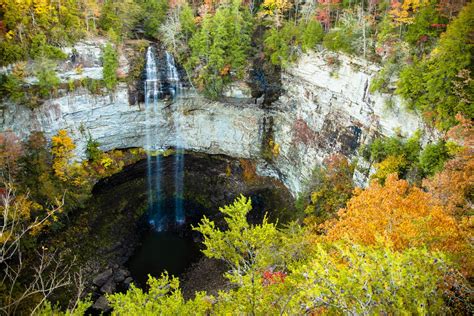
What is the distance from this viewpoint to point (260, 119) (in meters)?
29.3

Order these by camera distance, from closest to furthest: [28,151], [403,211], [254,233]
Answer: [254,233], [403,211], [28,151]

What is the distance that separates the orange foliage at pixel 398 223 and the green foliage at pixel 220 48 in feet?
53.8

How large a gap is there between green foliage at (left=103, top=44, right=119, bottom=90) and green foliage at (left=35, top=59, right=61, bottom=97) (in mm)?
3411

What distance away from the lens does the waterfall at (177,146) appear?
90.7 feet

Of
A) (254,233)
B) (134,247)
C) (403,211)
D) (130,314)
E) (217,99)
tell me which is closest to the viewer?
(130,314)

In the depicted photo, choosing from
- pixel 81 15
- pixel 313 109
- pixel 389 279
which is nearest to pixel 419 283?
pixel 389 279

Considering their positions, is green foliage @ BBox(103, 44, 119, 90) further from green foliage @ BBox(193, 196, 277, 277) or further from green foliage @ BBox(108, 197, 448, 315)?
green foliage @ BBox(108, 197, 448, 315)

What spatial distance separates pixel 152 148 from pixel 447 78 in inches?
922

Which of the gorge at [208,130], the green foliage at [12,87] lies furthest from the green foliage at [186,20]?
the green foliage at [12,87]

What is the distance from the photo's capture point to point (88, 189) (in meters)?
26.9

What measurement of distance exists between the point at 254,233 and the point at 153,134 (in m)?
21.6

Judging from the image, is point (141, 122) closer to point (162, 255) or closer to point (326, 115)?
→ point (162, 255)

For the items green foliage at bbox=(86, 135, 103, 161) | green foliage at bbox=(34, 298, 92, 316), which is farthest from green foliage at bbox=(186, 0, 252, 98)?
green foliage at bbox=(34, 298, 92, 316)

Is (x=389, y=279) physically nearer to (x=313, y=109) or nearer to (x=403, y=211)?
(x=403, y=211)
